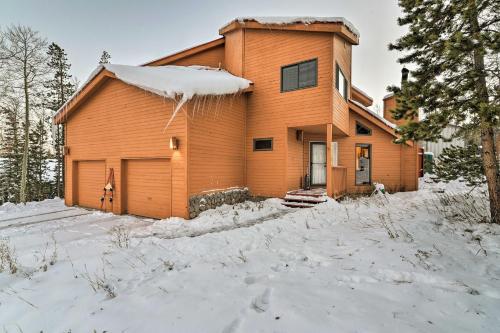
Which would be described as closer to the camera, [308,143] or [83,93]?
Answer: [83,93]

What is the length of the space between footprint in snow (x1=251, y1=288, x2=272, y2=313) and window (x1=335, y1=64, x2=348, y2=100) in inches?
352

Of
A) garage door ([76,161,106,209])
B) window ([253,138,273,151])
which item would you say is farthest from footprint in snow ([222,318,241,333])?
garage door ([76,161,106,209])

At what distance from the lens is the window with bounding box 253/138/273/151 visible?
10016 mm

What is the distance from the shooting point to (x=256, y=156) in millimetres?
10227

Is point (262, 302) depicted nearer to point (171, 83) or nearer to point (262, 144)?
point (171, 83)

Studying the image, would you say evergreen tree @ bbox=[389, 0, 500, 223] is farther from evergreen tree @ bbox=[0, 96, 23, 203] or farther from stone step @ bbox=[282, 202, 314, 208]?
evergreen tree @ bbox=[0, 96, 23, 203]

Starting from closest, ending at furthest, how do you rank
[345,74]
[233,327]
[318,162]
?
[233,327]
[345,74]
[318,162]

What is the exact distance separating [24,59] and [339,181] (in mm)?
17928

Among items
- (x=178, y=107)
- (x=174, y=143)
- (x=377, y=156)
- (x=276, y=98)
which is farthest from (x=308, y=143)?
(x=178, y=107)

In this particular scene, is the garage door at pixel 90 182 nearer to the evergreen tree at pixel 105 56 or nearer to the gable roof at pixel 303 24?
the gable roof at pixel 303 24

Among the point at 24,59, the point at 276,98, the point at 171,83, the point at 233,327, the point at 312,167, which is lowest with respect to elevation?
the point at 233,327

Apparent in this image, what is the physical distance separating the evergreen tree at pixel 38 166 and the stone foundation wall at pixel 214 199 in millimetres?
19257

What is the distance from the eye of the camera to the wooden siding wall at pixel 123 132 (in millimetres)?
7719

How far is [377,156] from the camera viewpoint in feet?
40.0
